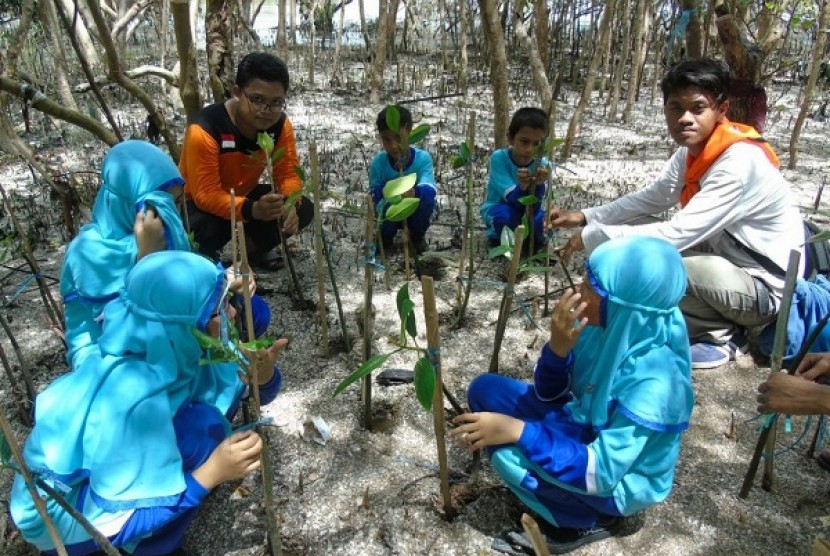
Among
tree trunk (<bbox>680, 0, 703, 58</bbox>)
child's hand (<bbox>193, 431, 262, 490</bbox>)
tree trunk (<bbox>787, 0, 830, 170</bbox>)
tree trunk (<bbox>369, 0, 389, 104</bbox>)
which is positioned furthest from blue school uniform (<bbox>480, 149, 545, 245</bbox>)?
tree trunk (<bbox>369, 0, 389, 104</bbox>)

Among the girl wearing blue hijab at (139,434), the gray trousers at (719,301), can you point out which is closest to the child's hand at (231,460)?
the girl wearing blue hijab at (139,434)

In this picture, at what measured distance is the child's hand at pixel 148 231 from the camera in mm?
2039

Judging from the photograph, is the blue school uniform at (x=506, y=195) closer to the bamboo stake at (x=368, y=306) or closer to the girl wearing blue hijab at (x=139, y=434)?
the bamboo stake at (x=368, y=306)

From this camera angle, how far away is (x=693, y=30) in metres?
3.42

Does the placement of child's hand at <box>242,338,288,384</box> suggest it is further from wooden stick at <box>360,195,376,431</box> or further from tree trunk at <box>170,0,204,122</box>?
tree trunk at <box>170,0,204,122</box>

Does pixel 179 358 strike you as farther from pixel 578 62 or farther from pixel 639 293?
pixel 578 62

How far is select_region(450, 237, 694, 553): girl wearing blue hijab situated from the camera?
4.77 ft

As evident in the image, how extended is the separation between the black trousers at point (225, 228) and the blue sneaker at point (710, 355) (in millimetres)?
1881

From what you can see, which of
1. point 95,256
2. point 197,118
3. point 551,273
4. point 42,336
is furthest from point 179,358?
point 551,273

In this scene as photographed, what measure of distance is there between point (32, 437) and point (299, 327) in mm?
1349

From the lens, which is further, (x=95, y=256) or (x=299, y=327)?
(x=299, y=327)

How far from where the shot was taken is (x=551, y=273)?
3.20 m

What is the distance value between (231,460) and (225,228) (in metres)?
1.85

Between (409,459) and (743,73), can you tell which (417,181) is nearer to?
(409,459)
